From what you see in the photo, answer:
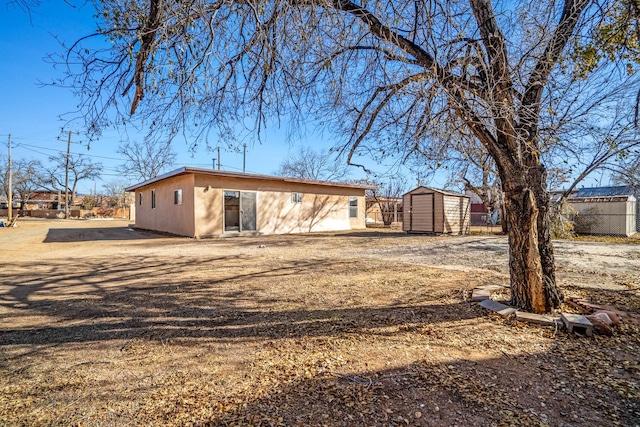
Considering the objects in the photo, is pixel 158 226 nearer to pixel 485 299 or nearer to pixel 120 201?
pixel 485 299

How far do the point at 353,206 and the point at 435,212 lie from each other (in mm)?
5241

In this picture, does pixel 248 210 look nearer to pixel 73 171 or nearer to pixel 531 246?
pixel 531 246

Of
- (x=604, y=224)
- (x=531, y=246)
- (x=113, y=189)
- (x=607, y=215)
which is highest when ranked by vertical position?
(x=113, y=189)

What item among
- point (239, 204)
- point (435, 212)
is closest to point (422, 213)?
point (435, 212)

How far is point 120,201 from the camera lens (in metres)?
41.0

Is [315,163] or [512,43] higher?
[315,163]

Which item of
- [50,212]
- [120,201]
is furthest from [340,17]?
[120,201]

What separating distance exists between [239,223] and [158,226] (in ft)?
15.8

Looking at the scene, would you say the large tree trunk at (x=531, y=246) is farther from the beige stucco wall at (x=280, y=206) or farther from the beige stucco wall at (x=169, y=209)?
the beige stucco wall at (x=169, y=209)

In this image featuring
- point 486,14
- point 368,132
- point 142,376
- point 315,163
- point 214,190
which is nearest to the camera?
point 142,376

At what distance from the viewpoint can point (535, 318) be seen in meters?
2.89

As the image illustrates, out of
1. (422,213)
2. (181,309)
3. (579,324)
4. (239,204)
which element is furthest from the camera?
(422,213)

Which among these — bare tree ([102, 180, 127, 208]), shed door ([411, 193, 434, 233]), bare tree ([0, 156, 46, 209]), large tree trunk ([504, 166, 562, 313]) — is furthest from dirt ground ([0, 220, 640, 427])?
bare tree ([102, 180, 127, 208])

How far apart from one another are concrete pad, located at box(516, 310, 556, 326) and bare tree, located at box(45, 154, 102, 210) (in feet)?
133
